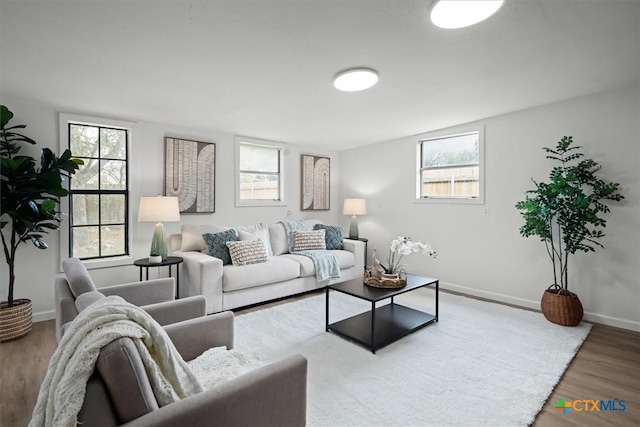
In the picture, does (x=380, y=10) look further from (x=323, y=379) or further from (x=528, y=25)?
(x=323, y=379)

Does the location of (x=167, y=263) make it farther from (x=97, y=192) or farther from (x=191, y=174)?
(x=191, y=174)

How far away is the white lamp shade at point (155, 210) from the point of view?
3.45 meters

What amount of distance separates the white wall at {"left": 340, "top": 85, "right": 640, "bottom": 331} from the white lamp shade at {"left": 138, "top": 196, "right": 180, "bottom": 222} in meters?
3.18

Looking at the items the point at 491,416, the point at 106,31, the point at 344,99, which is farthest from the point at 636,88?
the point at 106,31

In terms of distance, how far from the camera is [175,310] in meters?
2.07

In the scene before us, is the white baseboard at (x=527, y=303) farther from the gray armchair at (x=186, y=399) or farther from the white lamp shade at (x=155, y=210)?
the white lamp shade at (x=155, y=210)

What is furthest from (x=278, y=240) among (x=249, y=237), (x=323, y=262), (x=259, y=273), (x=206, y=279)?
(x=206, y=279)

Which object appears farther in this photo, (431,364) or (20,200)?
(20,200)

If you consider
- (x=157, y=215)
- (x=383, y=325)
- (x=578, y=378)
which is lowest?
(x=578, y=378)

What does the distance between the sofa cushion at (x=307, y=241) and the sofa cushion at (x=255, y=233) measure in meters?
0.38

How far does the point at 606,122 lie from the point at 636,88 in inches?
14.1

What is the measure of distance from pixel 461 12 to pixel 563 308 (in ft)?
9.48

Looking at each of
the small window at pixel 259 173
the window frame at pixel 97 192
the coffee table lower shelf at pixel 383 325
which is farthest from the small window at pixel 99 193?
the coffee table lower shelf at pixel 383 325

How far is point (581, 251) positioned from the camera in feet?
11.2
